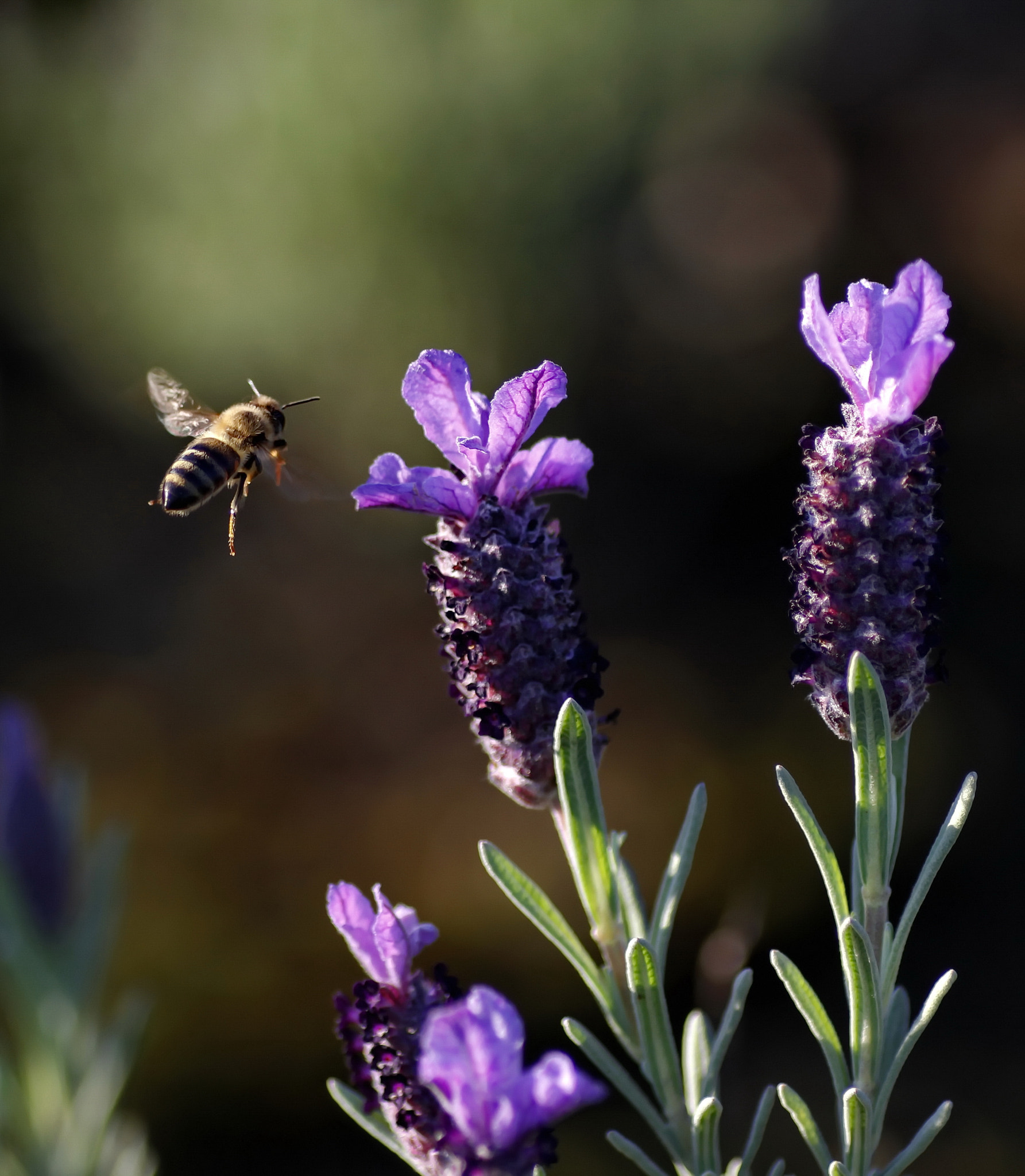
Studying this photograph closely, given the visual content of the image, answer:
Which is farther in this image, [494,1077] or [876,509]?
[876,509]

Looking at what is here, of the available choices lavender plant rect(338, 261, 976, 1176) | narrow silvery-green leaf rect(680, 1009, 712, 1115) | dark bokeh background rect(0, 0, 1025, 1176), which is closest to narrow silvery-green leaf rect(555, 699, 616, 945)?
lavender plant rect(338, 261, 976, 1176)

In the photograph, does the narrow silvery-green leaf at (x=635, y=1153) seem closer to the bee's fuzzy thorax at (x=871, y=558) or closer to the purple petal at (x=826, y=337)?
the bee's fuzzy thorax at (x=871, y=558)

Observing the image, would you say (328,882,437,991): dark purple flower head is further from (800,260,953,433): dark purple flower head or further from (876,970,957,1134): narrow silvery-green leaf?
(800,260,953,433): dark purple flower head

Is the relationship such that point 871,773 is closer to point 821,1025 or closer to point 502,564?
point 821,1025

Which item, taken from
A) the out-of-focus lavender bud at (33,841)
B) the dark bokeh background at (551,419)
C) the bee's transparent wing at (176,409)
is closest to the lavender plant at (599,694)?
the out-of-focus lavender bud at (33,841)

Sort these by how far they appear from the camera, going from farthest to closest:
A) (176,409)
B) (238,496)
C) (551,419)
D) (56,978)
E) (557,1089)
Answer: (551,419) → (176,409) → (238,496) → (56,978) → (557,1089)

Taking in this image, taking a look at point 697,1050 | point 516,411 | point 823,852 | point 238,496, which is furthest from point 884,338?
point 238,496

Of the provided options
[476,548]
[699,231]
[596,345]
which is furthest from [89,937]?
[699,231]

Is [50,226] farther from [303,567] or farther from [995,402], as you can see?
[995,402]
